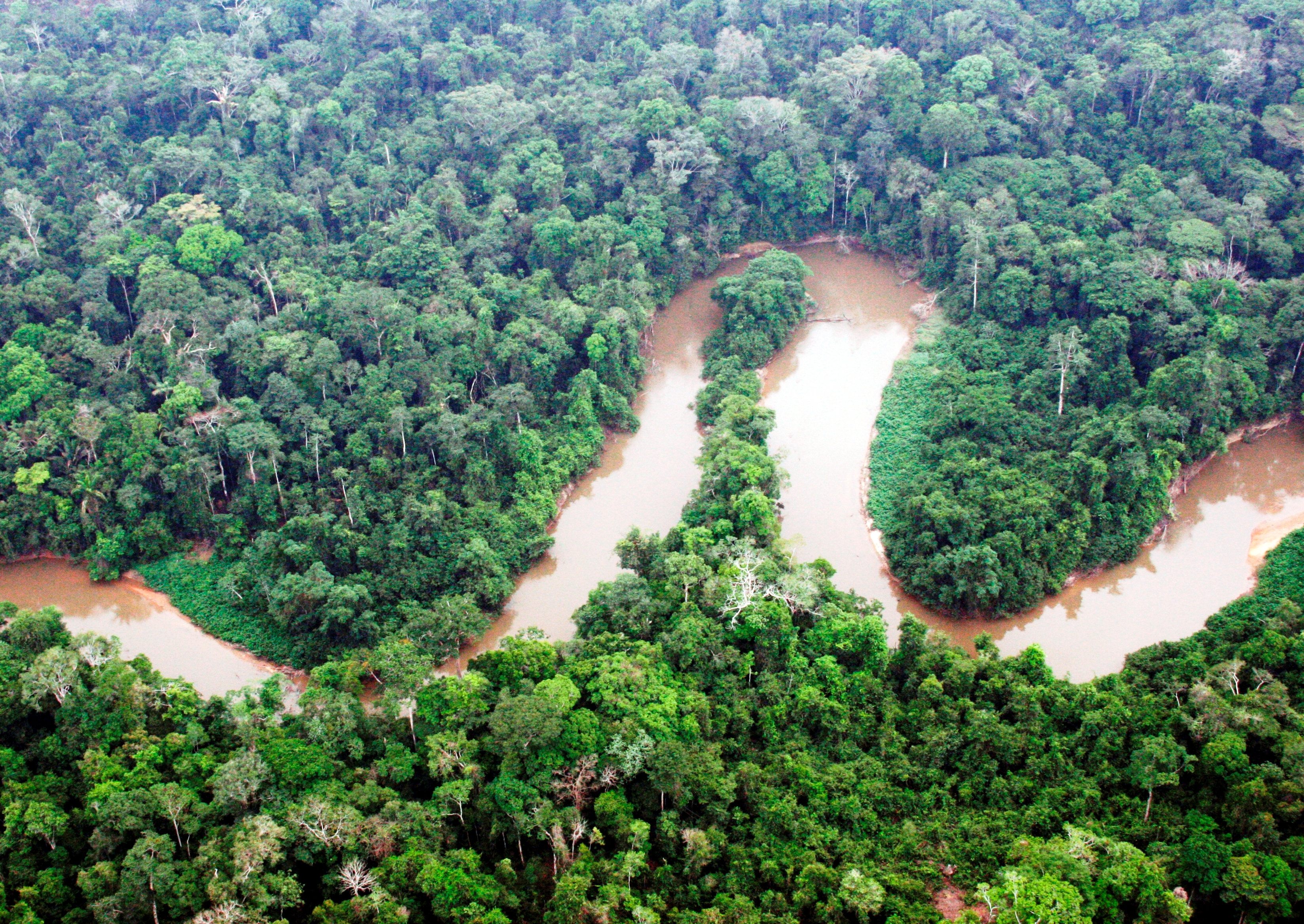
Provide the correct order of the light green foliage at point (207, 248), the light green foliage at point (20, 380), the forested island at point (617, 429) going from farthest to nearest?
the light green foliage at point (207, 248) < the light green foliage at point (20, 380) < the forested island at point (617, 429)

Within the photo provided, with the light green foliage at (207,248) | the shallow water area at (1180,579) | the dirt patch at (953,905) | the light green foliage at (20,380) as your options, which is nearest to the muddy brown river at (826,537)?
the shallow water area at (1180,579)

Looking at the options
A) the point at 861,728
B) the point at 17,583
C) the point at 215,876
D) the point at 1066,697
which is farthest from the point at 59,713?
the point at 1066,697

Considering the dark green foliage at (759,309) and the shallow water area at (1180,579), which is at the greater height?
the dark green foliage at (759,309)

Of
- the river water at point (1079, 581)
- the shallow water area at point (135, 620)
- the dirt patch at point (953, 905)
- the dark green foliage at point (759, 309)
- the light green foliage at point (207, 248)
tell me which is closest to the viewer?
the dirt patch at point (953, 905)

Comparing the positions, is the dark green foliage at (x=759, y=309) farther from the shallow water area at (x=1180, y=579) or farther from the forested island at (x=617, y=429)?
the shallow water area at (x=1180, y=579)

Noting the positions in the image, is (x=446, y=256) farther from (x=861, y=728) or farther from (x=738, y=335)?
(x=861, y=728)

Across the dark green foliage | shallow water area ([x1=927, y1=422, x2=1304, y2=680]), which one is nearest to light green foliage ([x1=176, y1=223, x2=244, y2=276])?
the dark green foliage
